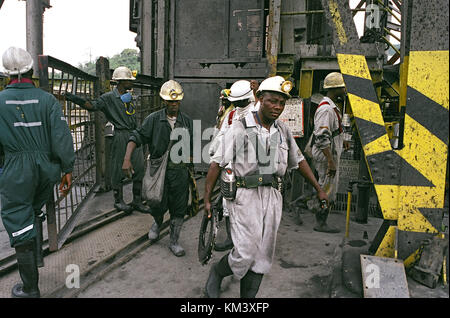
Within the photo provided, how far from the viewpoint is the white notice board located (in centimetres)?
548

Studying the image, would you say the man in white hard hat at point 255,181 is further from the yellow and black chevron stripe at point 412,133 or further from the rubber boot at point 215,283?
the yellow and black chevron stripe at point 412,133

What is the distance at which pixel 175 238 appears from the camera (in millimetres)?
4168

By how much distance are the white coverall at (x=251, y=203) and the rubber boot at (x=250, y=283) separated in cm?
6

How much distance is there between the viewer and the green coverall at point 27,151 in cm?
282

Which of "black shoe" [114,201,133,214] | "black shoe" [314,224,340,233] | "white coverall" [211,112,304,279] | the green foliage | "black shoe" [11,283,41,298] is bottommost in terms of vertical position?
"black shoe" [11,283,41,298]

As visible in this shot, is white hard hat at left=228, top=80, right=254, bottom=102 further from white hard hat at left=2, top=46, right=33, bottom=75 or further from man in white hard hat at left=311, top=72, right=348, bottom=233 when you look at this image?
white hard hat at left=2, top=46, right=33, bottom=75

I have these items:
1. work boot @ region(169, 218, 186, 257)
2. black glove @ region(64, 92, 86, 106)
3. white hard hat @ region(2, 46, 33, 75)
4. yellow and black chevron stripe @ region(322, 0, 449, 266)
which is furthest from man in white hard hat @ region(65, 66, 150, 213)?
yellow and black chevron stripe @ region(322, 0, 449, 266)

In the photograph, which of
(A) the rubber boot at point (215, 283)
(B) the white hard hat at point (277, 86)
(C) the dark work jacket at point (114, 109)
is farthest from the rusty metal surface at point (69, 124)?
(B) the white hard hat at point (277, 86)

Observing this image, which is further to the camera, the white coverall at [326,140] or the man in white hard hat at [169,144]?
the white coverall at [326,140]

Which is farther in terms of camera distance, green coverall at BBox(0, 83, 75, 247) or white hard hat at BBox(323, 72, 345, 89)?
white hard hat at BBox(323, 72, 345, 89)

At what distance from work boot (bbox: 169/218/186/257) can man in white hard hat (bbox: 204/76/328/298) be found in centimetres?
138

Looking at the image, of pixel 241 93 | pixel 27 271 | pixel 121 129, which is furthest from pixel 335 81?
pixel 27 271

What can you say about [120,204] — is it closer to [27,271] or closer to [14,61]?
[27,271]
